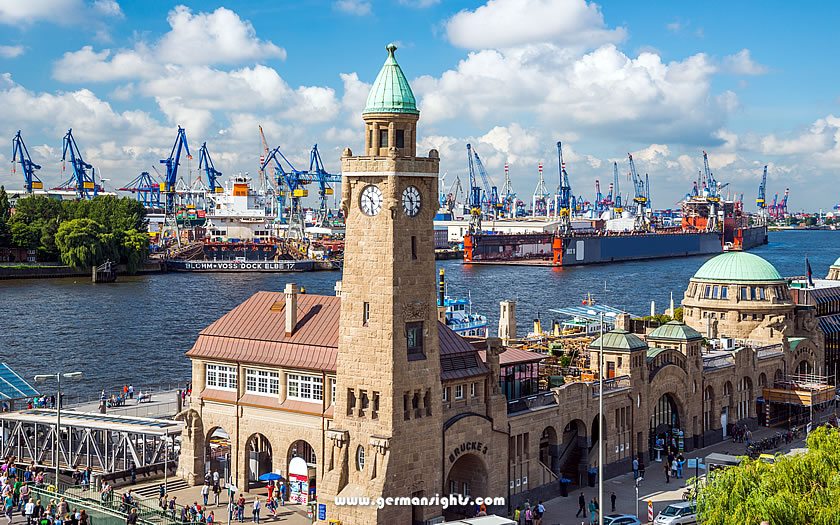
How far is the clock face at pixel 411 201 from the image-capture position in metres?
43.6

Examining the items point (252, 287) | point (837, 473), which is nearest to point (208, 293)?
point (252, 287)

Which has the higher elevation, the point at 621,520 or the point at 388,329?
the point at 388,329

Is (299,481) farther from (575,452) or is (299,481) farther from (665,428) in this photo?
(665,428)

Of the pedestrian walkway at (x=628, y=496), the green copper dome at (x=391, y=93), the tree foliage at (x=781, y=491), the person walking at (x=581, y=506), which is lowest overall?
the pedestrian walkway at (x=628, y=496)

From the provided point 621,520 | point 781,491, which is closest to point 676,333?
point 621,520

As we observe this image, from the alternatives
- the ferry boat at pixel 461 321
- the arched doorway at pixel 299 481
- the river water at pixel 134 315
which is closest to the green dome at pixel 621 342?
the river water at pixel 134 315

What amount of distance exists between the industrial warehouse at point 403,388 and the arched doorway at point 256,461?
115mm

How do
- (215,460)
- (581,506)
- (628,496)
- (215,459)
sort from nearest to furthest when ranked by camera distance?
(581,506), (628,496), (215,460), (215,459)

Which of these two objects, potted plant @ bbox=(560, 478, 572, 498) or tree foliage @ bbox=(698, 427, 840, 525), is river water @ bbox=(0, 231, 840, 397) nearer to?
potted plant @ bbox=(560, 478, 572, 498)

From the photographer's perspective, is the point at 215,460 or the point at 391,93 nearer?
the point at 391,93

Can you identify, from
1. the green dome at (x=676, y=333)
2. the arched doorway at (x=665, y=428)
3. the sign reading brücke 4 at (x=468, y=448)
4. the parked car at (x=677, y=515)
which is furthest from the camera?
the green dome at (x=676, y=333)

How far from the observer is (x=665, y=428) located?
205 feet

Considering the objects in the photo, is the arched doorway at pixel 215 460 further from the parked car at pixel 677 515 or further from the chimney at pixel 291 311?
the parked car at pixel 677 515

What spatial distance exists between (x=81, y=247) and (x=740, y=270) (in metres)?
149
